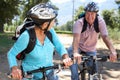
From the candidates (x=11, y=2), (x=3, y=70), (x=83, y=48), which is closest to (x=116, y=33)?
(x=11, y=2)

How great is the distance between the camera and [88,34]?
5648mm

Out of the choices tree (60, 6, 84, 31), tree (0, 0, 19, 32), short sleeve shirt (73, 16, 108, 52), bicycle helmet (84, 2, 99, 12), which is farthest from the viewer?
tree (60, 6, 84, 31)

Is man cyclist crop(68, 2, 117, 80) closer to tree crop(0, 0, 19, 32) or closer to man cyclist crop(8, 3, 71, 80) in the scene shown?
man cyclist crop(8, 3, 71, 80)

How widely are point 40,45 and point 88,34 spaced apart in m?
1.68

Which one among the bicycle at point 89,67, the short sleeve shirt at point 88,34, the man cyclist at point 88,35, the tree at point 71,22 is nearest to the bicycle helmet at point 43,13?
the bicycle at point 89,67

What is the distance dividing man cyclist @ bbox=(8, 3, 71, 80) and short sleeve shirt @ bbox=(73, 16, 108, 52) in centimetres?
129

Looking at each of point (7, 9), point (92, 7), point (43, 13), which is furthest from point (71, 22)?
point (43, 13)

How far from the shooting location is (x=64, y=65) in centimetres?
401

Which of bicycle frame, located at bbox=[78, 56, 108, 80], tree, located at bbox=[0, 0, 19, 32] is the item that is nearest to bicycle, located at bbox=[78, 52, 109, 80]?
bicycle frame, located at bbox=[78, 56, 108, 80]

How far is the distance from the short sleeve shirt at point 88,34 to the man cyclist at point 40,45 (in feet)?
4.23

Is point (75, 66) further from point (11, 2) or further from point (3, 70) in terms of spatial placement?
point (11, 2)

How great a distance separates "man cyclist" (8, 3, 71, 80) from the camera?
12.9 feet

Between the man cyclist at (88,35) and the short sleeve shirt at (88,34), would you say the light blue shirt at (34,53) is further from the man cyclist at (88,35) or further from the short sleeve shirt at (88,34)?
the short sleeve shirt at (88,34)

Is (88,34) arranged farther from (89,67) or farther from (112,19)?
(112,19)
